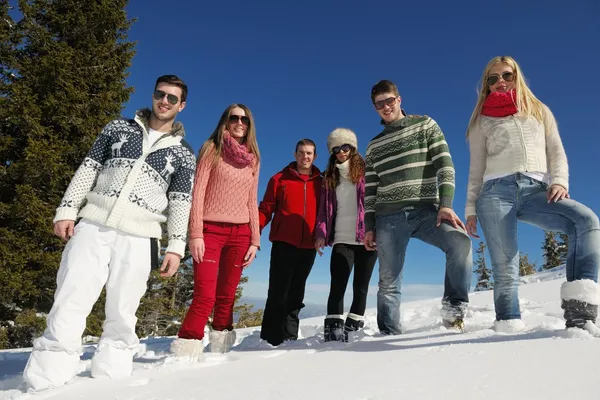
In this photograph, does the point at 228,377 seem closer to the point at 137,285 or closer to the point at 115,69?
the point at 137,285

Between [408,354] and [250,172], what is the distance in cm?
237

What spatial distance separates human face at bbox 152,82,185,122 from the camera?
3332 millimetres

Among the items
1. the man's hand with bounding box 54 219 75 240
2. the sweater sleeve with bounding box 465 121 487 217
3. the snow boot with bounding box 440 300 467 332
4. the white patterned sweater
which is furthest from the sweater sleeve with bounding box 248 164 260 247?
the sweater sleeve with bounding box 465 121 487 217

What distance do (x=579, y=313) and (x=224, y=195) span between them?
300cm

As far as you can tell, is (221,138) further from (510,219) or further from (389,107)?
(510,219)

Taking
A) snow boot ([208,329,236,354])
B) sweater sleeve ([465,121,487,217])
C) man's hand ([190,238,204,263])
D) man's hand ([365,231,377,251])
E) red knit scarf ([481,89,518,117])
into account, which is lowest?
snow boot ([208,329,236,354])

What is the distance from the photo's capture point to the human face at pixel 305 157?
194 inches

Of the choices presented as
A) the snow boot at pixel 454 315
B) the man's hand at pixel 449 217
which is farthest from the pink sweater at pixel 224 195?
the snow boot at pixel 454 315

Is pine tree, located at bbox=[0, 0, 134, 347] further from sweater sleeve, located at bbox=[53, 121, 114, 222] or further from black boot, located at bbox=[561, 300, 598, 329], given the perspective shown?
black boot, located at bbox=[561, 300, 598, 329]

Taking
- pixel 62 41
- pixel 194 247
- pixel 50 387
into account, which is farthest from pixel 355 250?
pixel 62 41

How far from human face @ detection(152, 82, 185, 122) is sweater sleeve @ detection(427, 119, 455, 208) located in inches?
95.4

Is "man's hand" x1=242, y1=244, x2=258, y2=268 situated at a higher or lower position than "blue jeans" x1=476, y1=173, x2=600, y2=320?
lower

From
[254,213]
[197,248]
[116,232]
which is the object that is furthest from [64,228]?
[254,213]

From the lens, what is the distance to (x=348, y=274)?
446 cm
